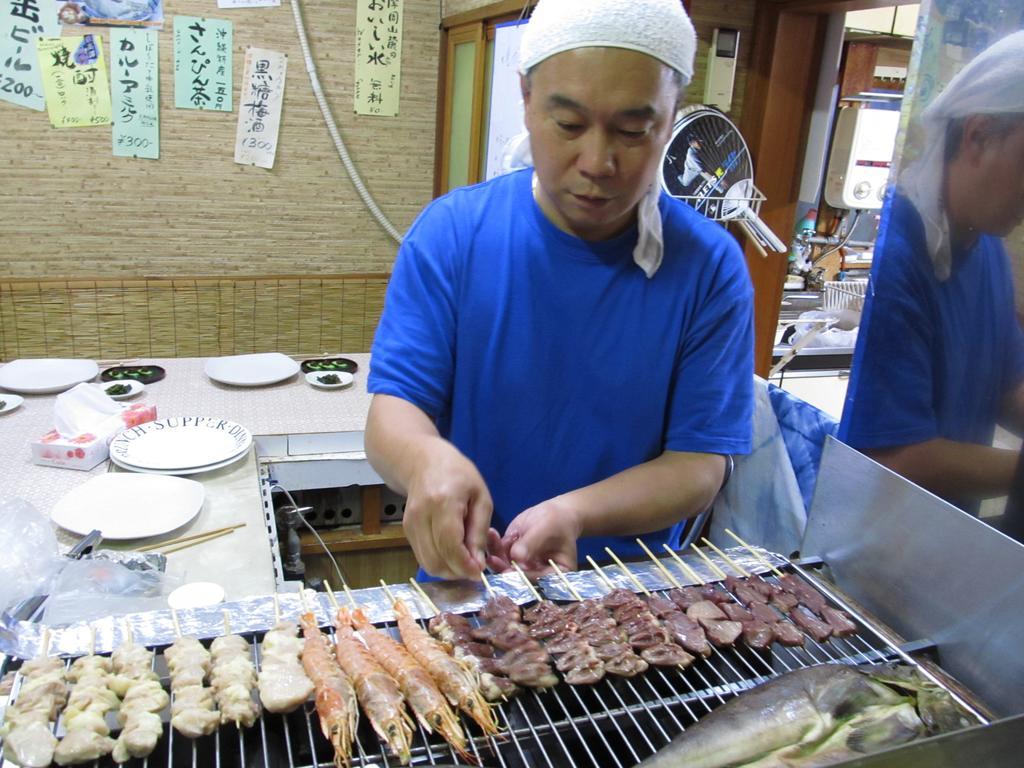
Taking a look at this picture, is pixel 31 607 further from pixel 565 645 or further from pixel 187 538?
pixel 565 645

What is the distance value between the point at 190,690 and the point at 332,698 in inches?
8.9

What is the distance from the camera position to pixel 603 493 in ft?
5.42

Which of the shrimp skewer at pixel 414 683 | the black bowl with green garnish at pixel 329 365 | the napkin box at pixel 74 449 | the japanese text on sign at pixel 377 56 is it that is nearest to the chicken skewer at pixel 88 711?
the shrimp skewer at pixel 414 683

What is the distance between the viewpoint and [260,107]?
4.93 metres

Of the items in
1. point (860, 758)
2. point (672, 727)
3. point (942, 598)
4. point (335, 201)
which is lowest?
point (672, 727)

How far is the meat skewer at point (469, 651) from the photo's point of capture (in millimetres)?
1254

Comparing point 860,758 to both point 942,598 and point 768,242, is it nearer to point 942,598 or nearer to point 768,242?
point 942,598

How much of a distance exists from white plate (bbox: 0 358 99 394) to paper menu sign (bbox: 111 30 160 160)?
1743 mm

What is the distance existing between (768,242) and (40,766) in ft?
9.57

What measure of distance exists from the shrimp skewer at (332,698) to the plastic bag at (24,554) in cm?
89

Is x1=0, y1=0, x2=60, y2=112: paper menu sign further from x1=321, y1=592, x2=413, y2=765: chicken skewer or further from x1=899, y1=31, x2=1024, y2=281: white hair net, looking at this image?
x1=899, y1=31, x2=1024, y2=281: white hair net

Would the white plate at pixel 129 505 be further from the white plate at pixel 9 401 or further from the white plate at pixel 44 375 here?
the white plate at pixel 44 375

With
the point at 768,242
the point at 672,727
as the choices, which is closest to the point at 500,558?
the point at 672,727

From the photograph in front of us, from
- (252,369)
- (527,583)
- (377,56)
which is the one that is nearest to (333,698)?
(527,583)
